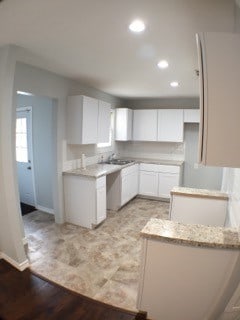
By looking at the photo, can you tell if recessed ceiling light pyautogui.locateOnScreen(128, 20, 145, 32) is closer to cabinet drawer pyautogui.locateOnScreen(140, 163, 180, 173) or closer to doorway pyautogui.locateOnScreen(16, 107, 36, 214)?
doorway pyautogui.locateOnScreen(16, 107, 36, 214)

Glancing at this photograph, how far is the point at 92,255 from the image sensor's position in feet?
9.08

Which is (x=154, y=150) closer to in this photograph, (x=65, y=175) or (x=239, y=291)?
(x=65, y=175)

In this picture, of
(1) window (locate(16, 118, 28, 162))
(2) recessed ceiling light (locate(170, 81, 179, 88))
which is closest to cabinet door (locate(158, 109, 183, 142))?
(2) recessed ceiling light (locate(170, 81, 179, 88))

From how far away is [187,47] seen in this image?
202cm

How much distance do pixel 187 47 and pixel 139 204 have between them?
3505 mm

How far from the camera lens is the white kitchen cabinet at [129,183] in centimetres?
433

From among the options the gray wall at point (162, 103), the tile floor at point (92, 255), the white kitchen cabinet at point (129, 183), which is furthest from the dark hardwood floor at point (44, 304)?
the gray wall at point (162, 103)

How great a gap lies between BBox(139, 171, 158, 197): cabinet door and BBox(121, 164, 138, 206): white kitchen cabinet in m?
0.16

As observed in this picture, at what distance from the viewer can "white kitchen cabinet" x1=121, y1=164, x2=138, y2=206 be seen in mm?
4327

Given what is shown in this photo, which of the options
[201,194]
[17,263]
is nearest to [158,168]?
[201,194]

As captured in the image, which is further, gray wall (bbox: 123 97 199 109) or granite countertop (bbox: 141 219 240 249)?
gray wall (bbox: 123 97 199 109)

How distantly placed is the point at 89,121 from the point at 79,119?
0.23 metres

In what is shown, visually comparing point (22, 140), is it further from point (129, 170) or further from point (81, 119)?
point (129, 170)

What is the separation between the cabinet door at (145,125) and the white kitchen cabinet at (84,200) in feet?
6.93
